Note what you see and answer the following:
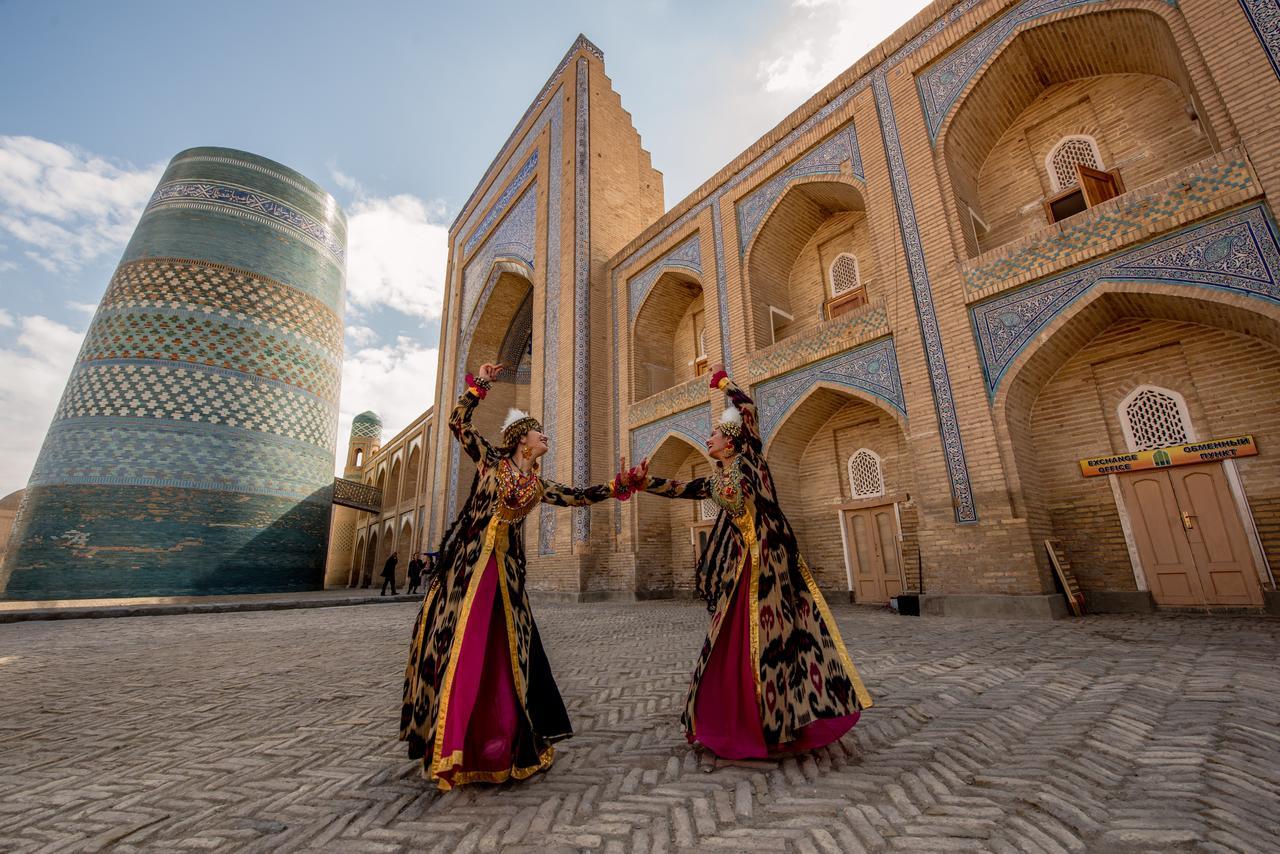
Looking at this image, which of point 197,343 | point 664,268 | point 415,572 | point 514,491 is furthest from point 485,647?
point 197,343

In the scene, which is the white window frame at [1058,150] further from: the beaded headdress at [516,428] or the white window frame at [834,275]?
the beaded headdress at [516,428]

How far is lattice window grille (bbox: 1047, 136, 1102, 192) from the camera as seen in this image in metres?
7.49

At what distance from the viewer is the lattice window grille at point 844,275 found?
9.79m

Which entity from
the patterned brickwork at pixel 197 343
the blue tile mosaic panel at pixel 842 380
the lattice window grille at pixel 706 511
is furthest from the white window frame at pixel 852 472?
the patterned brickwork at pixel 197 343

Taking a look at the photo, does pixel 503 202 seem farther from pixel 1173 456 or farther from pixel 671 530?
pixel 1173 456

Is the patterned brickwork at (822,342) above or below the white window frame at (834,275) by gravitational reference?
below

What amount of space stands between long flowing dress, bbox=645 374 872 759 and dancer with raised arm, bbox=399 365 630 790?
615 millimetres

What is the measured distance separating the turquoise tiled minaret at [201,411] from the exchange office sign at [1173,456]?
18.4m

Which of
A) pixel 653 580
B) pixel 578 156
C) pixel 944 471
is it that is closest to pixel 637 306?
pixel 578 156

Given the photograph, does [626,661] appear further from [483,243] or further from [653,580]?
[483,243]

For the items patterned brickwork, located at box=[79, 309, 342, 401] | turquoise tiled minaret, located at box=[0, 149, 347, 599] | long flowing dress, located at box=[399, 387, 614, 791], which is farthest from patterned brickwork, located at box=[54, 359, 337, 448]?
long flowing dress, located at box=[399, 387, 614, 791]

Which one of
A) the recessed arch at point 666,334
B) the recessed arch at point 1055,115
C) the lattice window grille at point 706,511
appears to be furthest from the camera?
the recessed arch at point 666,334

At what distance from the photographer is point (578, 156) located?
46.3ft

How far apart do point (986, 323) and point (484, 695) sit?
719 cm
